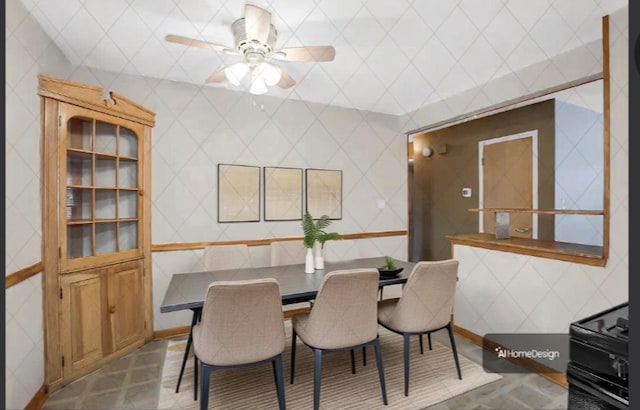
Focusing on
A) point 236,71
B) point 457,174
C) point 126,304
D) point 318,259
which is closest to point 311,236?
point 318,259

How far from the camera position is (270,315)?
172 centimetres

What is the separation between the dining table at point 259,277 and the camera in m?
1.82

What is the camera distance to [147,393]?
2.15 meters

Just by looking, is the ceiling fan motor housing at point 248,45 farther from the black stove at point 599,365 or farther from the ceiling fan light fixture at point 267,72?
the black stove at point 599,365

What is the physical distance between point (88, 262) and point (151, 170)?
0.93 metres

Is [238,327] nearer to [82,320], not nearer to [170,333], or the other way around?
[82,320]

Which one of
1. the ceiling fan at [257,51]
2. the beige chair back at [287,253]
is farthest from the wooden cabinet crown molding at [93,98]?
the beige chair back at [287,253]

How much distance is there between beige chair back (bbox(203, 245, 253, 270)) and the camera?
271 cm

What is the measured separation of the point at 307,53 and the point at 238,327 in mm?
1695

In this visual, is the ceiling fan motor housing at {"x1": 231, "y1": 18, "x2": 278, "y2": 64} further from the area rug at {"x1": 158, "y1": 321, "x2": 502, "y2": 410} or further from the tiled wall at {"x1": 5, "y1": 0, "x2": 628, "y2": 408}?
the area rug at {"x1": 158, "y1": 321, "x2": 502, "y2": 410}

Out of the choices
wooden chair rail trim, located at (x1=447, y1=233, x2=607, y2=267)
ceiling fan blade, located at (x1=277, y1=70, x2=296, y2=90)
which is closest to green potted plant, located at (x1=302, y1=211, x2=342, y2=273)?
ceiling fan blade, located at (x1=277, y1=70, x2=296, y2=90)

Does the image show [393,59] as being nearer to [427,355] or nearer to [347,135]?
[347,135]

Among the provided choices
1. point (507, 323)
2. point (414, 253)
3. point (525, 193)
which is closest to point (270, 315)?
point (507, 323)

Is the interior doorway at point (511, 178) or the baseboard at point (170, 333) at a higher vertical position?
the interior doorway at point (511, 178)
